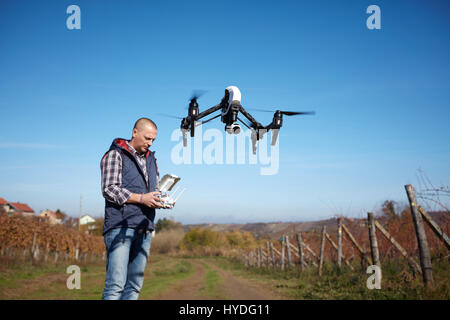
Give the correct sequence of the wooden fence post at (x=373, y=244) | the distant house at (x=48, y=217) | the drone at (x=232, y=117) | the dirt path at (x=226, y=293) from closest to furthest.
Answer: the drone at (x=232, y=117)
the wooden fence post at (x=373, y=244)
the dirt path at (x=226, y=293)
the distant house at (x=48, y=217)

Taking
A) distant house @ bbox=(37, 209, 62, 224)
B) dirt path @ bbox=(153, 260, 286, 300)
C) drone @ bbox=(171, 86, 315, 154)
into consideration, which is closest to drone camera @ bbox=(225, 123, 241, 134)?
drone @ bbox=(171, 86, 315, 154)

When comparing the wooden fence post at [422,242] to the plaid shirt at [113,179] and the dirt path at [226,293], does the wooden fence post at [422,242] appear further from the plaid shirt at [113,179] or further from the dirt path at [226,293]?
the plaid shirt at [113,179]

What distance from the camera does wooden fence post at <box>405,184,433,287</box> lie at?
21.2 feet

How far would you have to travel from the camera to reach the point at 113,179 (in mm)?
2789

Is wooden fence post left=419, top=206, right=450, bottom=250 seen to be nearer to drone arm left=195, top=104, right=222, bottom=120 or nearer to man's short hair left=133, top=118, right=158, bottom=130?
drone arm left=195, top=104, right=222, bottom=120

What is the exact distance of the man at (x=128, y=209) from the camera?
106 inches

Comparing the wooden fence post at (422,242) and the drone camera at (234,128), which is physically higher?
the drone camera at (234,128)

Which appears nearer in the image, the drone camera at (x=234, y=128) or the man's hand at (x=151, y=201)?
the man's hand at (x=151, y=201)

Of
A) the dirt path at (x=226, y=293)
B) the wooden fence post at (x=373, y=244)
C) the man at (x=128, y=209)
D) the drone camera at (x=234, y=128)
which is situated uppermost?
the drone camera at (x=234, y=128)

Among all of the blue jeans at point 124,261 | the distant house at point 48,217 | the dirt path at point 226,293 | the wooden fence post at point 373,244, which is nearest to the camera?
the blue jeans at point 124,261

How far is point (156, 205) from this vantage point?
2.76 meters

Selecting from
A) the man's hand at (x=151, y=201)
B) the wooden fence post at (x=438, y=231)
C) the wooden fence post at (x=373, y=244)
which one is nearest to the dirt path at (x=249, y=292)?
the wooden fence post at (x=373, y=244)
